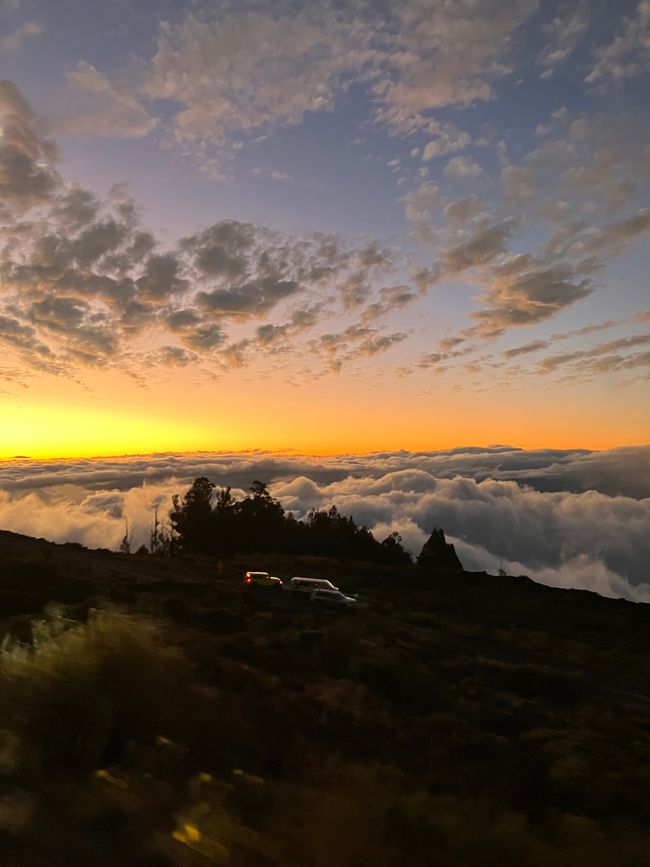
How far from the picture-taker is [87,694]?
8.78 m

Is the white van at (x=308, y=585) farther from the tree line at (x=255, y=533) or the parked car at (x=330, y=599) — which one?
the tree line at (x=255, y=533)

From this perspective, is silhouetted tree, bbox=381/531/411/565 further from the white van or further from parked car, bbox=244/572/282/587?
the white van

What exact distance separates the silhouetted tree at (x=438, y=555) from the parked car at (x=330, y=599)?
167ft

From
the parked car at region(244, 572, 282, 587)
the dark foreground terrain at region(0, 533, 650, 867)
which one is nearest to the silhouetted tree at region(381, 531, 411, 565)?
the parked car at region(244, 572, 282, 587)

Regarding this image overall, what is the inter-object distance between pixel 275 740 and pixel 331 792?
4302 mm

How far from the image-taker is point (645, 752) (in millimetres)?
14938

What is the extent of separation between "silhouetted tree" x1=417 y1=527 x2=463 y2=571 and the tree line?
8425 millimetres

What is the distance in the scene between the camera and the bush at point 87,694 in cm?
773

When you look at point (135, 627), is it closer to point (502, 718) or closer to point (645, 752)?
point (502, 718)

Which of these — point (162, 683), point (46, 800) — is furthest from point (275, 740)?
point (46, 800)

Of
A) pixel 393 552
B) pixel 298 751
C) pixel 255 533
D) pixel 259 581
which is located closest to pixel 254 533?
pixel 255 533

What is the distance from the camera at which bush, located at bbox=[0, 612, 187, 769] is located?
305 inches

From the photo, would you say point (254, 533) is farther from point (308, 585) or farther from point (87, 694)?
point (87, 694)

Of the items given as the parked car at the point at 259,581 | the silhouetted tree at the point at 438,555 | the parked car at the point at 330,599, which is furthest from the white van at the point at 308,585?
the silhouetted tree at the point at 438,555
